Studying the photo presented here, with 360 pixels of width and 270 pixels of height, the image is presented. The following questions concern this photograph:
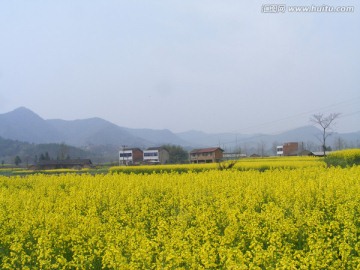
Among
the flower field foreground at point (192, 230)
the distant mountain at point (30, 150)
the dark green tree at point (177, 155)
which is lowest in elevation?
the flower field foreground at point (192, 230)

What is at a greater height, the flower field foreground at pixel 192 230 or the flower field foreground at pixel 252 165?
the flower field foreground at pixel 252 165

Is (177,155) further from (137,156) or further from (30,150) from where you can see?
(30,150)

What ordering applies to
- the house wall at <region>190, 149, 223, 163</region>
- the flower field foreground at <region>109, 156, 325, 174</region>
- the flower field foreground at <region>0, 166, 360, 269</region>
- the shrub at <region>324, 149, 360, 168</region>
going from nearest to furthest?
the flower field foreground at <region>0, 166, 360, 269</region> → the flower field foreground at <region>109, 156, 325, 174</region> → the shrub at <region>324, 149, 360, 168</region> → the house wall at <region>190, 149, 223, 163</region>

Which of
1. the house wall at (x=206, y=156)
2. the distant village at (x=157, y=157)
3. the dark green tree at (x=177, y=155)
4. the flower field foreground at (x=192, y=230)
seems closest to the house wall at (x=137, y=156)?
the distant village at (x=157, y=157)

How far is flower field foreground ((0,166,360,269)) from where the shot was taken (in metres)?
5.79

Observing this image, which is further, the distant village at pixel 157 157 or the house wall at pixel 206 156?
the house wall at pixel 206 156

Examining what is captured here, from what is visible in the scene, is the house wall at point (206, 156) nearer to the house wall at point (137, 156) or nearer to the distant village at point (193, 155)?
the distant village at point (193, 155)

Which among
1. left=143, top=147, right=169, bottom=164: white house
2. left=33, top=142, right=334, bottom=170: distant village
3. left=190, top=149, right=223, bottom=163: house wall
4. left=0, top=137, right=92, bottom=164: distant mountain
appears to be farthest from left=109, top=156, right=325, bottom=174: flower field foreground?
left=0, top=137, right=92, bottom=164: distant mountain

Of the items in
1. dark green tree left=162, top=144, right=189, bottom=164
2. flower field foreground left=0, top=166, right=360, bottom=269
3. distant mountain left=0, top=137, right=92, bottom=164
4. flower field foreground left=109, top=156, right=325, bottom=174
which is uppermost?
distant mountain left=0, top=137, right=92, bottom=164

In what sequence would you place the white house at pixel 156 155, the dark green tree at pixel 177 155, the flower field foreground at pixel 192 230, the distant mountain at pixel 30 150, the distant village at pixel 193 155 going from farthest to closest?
1. the distant mountain at pixel 30 150
2. the white house at pixel 156 155
3. the dark green tree at pixel 177 155
4. the distant village at pixel 193 155
5. the flower field foreground at pixel 192 230

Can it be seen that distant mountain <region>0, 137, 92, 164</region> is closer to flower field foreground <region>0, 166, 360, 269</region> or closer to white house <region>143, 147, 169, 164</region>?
white house <region>143, 147, 169, 164</region>

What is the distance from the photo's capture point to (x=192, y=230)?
727cm

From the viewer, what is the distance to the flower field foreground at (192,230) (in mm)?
5789

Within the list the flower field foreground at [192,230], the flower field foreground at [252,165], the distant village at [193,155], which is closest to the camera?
the flower field foreground at [192,230]
